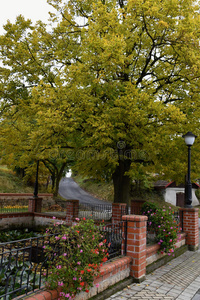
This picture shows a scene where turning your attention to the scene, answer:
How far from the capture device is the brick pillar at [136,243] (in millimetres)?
5230

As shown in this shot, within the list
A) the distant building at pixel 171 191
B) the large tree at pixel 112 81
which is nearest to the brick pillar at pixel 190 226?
the large tree at pixel 112 81

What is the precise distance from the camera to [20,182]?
89.6 ft

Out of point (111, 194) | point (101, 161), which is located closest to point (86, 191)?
point (111, 194)

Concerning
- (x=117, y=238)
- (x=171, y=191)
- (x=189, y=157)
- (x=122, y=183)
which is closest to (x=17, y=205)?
(x=122, y=183)

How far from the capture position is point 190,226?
9.02 m

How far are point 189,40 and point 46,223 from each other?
39.6 feet

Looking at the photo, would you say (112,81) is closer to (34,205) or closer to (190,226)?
(190,226)

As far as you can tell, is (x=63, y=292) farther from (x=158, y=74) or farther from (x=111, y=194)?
(x=111, y=194)

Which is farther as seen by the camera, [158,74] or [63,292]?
[158,74]

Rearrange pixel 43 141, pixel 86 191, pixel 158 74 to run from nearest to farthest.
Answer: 1. pixel 43 141
2. pixel 158 74
3. pixel 86 191

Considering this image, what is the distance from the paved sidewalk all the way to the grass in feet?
68.2

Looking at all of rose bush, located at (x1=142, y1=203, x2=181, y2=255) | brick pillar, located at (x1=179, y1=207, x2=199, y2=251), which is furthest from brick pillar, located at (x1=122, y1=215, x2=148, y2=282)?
brick pillar, located at (x1=179, y1=207, x2=199, y2=251)

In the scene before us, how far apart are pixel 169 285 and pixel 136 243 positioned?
117 cm

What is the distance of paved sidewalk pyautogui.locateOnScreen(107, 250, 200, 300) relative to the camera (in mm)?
4547
